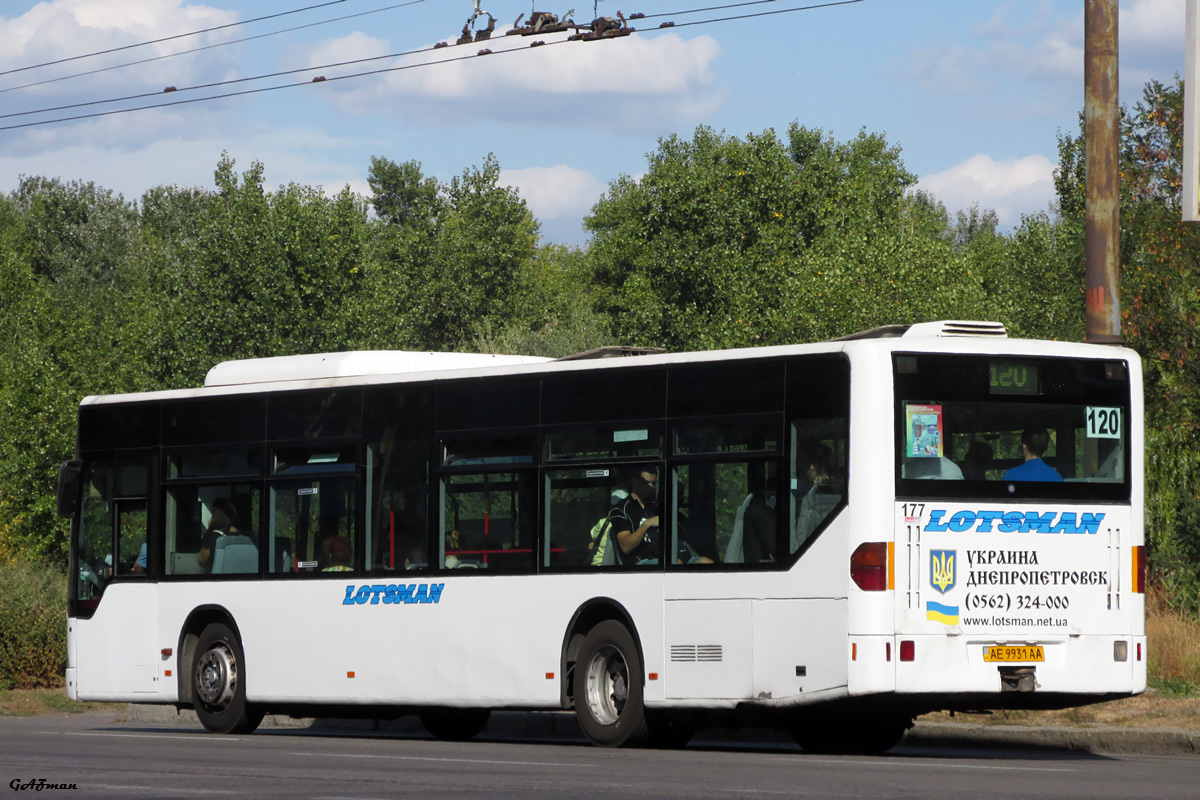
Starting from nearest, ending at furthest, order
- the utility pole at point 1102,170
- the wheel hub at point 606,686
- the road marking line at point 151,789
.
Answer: the road marking line at point 151,789
the wheel hub at point 606,686
the utility pole at point 1102,170

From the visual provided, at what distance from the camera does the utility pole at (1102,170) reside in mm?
15250

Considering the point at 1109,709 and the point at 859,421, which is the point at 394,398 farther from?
the point at 1109,709

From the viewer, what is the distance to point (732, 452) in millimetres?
13758

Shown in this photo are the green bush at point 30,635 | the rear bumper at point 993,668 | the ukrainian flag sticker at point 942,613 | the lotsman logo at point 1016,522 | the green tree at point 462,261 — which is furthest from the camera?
the green tree at point 462,261

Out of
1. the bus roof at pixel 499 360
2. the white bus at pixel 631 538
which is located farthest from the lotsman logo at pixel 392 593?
the bus roof at pixel 499 360

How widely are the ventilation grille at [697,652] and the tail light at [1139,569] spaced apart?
299cm

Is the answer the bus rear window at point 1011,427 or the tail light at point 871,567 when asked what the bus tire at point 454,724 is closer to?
the tail light at point 871,567

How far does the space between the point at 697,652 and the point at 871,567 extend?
1.74 metres

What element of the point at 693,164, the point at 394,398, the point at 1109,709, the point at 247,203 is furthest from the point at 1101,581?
the point at 693,164

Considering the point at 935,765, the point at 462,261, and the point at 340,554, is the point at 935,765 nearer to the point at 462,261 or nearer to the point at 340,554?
the point at 340,554

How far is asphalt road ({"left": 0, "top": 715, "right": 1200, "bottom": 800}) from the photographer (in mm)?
9766

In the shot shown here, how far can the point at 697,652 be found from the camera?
45.4 feet

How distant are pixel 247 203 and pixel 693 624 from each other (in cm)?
4106

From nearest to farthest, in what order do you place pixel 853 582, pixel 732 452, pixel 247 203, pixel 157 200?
pixel 853 582
pixel 732 452
pixel 247 203
pixel 157 200
